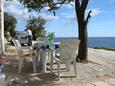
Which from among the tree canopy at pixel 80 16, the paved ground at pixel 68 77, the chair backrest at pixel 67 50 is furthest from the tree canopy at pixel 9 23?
the chair backrest at pixel 67 50

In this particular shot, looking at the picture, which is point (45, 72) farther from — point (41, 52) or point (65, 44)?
point (65, 44)

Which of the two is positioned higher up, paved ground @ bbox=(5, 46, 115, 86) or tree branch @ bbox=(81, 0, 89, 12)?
tree branch @ bbox=(81, 0, 89, 12)

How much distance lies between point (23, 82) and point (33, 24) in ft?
75.7

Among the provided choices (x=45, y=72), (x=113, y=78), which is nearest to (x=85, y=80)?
(x=113, y=78)

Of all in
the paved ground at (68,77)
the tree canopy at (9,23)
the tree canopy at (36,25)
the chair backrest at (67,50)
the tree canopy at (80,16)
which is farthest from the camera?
the tree canopy at (36,25)

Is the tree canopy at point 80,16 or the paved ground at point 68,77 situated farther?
the tree canopy at point 80,16

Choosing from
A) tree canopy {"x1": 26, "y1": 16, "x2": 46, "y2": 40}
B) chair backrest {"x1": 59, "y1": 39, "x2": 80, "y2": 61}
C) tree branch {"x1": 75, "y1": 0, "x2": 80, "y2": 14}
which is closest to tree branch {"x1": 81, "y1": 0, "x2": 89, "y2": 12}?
tree branch {"x1": 75, "y1": 0, "x2": 80, "y2": 14}

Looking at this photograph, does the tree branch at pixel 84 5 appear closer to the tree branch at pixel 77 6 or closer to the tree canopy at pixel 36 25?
the tree branch at pixel 77 6

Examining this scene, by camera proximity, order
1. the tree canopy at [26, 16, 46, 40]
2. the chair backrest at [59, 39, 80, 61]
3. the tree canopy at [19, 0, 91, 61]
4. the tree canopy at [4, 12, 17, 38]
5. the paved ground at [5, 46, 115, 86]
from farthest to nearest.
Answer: the tree canopy at [26, 16, 46, 40] → the tree canopy at [4, 12, 17, 38] → the tree canopy at [19, 0, 91, 61] → the chair backrest at [59, 39, 80, 61] → the paved ground at [5, 46, 115, 86]

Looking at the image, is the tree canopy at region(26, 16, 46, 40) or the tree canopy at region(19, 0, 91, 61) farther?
the tree canopy at region(26, 16, 46, 40)

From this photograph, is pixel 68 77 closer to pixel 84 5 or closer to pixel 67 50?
pixel 67 50

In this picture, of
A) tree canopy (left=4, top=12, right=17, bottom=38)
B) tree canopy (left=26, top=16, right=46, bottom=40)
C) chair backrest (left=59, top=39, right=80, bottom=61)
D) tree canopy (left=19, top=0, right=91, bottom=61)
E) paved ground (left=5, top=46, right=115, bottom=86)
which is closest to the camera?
paved ground (left=5, top=46, right=115, bottom=86)

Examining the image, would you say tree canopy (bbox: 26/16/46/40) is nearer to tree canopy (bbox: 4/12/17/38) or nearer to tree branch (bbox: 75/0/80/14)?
tree canopy (bbox: 4/12/17/38)

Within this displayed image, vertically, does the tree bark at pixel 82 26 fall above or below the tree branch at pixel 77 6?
below
